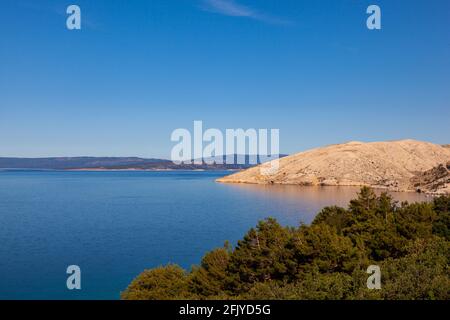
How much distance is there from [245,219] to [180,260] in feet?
108

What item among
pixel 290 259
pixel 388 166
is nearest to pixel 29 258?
pixel 290 259

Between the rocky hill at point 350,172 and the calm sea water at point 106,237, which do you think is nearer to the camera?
the calm sea water at point 106,237

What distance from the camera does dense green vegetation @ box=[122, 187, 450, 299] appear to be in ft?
65.0

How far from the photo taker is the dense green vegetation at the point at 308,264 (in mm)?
19797

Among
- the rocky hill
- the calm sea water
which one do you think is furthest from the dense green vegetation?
the rocky hill

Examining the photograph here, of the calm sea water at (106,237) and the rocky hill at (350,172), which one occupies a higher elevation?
the rocky hill at (350,172)

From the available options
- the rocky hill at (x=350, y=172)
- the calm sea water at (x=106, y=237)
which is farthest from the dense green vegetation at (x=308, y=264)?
the rocky hill at (x=350, y=172)

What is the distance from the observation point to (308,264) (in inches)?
1002

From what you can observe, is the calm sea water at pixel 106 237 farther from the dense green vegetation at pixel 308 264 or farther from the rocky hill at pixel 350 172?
the rocky hill at pixel 350 172

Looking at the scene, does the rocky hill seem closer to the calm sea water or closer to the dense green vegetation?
the calm sea water

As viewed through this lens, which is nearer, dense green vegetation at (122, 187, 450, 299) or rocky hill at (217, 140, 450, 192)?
dense green vegetation at (122, 187, 450, 299)

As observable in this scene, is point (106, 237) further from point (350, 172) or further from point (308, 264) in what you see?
point (350, 172)
